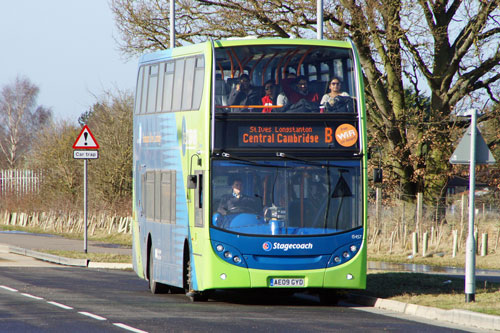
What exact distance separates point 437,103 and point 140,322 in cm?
1971

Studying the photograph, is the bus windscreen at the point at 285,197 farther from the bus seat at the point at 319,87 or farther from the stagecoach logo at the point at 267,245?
the bus seat at the point at 319,87

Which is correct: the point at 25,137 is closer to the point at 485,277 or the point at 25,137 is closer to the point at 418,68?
the point at 418,68

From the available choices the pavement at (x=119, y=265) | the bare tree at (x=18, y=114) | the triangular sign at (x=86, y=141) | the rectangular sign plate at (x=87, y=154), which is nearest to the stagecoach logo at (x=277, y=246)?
the pavement at (x=119, y=265)

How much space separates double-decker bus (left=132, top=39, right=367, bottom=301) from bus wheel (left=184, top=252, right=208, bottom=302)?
287 mm

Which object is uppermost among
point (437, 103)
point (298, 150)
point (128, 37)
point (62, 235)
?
point (128, 37)

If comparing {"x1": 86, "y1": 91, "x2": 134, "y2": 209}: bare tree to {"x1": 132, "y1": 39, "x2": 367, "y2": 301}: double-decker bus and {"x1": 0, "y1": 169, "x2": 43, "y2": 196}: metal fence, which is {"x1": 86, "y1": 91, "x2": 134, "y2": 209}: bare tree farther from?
{"x1": 132, "y1": 39, "x2": 367, "y2": 301}: double-decker bus

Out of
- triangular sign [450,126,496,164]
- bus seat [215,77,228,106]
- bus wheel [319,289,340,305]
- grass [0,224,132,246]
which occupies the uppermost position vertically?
bus seat [215,77,228,106]

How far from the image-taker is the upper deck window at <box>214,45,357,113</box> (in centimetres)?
1439

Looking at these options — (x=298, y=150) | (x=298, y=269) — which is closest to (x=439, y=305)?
(x=298, y=269)

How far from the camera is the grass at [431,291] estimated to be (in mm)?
13523

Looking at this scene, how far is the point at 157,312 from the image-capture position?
1359cm

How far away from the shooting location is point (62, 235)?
36.5 metres

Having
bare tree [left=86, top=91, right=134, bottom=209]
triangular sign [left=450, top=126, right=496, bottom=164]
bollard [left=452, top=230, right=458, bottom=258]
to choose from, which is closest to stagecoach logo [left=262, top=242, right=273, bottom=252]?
triangular sign [left=450, top=126, right=496, bottom=164]

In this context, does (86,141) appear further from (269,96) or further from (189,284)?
(269,96)
